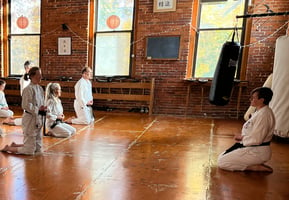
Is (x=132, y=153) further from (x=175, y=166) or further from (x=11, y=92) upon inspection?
(x=11, y=92)

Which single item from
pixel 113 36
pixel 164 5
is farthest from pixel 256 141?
pixel 113 36

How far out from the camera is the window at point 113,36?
22.3ft

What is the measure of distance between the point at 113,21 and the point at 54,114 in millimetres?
3689

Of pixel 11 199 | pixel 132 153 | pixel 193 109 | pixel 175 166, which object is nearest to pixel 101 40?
pixel 193 109

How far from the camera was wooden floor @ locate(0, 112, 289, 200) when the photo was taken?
2217 mm

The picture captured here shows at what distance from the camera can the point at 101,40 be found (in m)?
7.00

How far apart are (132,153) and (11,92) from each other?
5811 millimetres

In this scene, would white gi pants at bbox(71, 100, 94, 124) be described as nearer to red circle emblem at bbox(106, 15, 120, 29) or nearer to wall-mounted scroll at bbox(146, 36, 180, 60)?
wall-mounted scroll at bbox(146, 36, 180, 60)

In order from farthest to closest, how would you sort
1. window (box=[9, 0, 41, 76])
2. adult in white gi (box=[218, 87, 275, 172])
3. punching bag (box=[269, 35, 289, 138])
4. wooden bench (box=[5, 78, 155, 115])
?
window (box=[9, 0, 41, 76])
wooden bench (box=[5, 78, 155, 115])
punching bag (box=[269, 35, 289, 138])
adult in white gi (box=[218, 87, 275, 172])

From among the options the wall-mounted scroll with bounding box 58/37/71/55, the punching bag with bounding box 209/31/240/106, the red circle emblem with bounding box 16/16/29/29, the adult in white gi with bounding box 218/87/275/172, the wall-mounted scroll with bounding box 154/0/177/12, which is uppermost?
the wall-mounted scroll with bounding box 154/0/177/12

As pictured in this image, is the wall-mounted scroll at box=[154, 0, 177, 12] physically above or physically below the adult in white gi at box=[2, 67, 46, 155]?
above

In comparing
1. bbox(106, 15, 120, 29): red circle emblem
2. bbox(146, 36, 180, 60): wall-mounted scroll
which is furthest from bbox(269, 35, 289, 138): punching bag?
bbox(106, 15, 120, 29): red circle emblem

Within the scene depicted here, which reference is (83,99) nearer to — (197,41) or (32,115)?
(32,115)

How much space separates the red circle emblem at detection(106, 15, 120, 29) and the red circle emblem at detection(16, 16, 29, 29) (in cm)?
269
